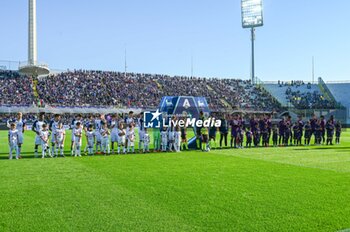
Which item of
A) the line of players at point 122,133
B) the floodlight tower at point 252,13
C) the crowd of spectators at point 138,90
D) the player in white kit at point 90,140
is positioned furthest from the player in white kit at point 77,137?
the floodlight tower at point 252,13

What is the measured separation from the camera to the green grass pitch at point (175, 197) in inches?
256

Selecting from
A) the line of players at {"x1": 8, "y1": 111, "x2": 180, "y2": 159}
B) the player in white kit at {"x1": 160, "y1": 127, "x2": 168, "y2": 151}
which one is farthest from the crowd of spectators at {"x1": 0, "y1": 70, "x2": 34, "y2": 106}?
the player in white kit at {"x1": 160, "y1": 127, "x2": 168, "y2": 151}

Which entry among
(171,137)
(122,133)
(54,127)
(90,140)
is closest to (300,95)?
(171,137)

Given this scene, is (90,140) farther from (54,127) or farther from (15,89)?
(15,89)

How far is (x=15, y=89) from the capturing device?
49250mm

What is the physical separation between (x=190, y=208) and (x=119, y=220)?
148 centimetres

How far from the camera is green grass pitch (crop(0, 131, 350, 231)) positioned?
21.4 feet

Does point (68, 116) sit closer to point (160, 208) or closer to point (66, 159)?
point (66, 159)

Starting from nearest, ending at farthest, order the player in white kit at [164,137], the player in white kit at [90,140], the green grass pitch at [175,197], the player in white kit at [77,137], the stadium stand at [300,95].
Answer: the green grass pitch at [175,197] → the player in white kit at [77,137] → the player in white kit at [90,140] → the player in white kit at [164,137] → the stadium stand at [300,95]

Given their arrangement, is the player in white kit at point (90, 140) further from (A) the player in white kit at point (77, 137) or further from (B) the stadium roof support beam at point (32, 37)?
(B) the stadium roof support beam at point (32, 37)

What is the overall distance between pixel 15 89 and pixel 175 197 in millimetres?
45922

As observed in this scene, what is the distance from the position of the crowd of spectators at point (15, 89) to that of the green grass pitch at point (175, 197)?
35361mm

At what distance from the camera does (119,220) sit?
21.9 ft

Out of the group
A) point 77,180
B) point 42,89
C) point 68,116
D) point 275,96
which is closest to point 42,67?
point 42,89
